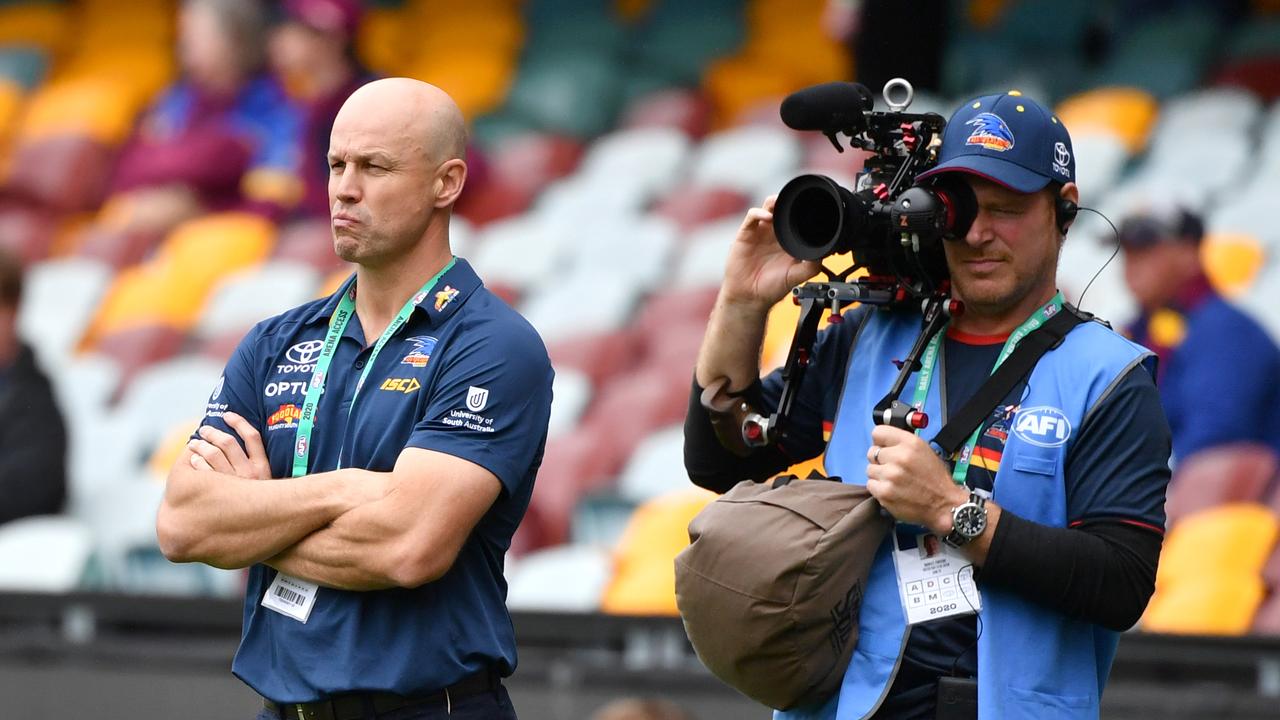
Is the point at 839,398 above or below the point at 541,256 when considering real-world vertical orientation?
below

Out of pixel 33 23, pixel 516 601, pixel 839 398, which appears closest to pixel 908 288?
pixel 839 398

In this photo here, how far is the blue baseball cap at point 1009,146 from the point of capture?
8.82 ft

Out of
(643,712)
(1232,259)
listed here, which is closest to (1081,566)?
(643,712)

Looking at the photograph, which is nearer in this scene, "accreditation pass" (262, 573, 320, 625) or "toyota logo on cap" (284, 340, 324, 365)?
"accreditation pass" (262, 573, 320, 625)

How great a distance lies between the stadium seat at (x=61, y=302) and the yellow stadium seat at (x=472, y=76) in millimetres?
1977

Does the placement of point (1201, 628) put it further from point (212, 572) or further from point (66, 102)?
point (66, 102)

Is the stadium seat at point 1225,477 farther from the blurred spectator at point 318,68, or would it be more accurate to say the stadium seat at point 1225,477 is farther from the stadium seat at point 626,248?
the blurred spectator at point 318,68

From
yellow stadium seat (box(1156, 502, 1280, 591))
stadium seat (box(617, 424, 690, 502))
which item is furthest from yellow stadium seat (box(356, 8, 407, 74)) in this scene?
yellow stadium seat (box(1156, 502, 1280, 591))

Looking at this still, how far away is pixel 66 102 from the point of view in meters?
9.54

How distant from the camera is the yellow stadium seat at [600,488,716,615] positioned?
5805mm

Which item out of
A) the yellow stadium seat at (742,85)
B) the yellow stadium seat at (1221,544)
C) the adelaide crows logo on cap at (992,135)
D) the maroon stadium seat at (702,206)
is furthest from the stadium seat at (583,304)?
the adelaide crows logo on cap at (992,135)

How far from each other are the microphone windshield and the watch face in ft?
2.23

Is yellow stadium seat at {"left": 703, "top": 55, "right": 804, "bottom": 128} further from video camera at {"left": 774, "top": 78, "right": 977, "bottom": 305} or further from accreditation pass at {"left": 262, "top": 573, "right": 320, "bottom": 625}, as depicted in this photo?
accreditation pass at {"left": 262, "top": 573, "right": 320, "bottom": 625}

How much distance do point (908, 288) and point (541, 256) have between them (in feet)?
16.5
